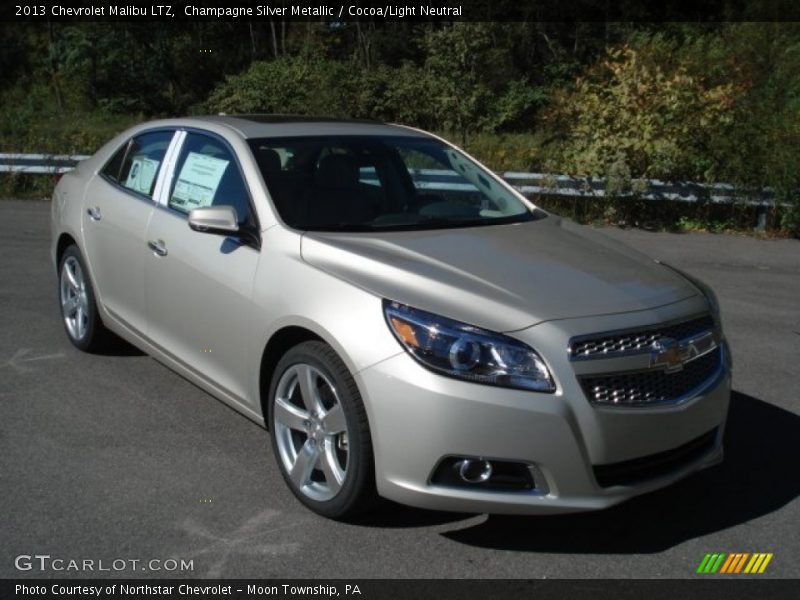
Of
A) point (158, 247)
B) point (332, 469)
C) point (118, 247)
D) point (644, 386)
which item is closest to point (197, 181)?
point (158, 247)

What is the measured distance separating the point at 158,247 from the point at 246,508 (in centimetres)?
160

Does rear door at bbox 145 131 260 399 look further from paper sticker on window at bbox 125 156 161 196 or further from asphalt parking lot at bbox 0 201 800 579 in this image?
asphalt parking lot at bbox 0 201 800 579

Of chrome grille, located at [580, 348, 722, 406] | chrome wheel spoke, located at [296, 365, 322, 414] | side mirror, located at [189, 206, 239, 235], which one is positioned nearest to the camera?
chrome grille, located at [580, 348, 722, 406]

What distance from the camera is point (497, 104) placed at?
103ft

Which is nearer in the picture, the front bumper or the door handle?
the front bumper

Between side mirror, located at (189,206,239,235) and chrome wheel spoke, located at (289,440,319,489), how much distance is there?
1063 millimetres

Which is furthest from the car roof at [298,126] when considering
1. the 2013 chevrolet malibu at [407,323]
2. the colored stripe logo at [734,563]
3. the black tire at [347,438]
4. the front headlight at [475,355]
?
the colored stripe logo at [734,563]

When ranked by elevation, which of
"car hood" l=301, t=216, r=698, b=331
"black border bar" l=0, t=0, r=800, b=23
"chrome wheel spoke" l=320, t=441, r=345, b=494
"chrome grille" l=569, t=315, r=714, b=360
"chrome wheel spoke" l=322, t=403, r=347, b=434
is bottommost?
"chrome wheel spoke" l=320, t=441, r=345, b=494

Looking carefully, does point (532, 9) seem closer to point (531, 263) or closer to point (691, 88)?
point (691, 88)

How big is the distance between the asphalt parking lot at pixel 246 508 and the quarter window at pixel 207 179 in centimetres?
115

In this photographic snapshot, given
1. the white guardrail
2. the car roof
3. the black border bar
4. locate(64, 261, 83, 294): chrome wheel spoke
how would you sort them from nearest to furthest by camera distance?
the car roof, locate(64, 261, 83, 294): chrome wheel spoke, the white guardrail, the black border bar

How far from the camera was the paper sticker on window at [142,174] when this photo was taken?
5223 millimetres

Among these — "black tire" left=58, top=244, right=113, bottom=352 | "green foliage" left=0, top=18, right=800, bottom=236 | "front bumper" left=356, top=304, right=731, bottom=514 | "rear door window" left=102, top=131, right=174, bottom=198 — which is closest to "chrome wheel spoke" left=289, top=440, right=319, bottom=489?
"front bumper" left=356, top=304, right=731, bottom=514

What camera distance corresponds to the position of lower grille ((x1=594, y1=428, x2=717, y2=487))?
3439 millimetres
